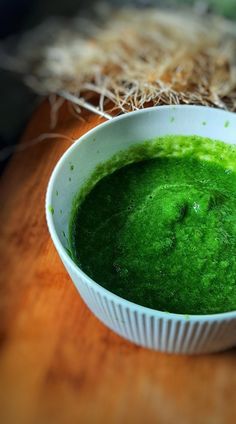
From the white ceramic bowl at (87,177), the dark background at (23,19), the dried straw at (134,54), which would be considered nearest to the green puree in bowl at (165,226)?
the white ceramic bowl at (87,177)

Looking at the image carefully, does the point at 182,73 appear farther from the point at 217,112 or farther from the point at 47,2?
the point at 47,2

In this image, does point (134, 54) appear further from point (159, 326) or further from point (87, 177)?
point (159, 326)

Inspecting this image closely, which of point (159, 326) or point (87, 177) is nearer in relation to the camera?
point (159, 326)

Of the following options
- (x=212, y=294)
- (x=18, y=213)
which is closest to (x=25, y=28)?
(x=18, y=213)

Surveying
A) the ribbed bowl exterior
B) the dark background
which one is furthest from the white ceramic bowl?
the dark background

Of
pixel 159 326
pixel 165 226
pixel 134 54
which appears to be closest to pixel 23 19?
pixel 134 54

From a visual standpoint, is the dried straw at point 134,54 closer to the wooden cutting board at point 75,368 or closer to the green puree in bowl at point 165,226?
the green puree in bowl at point 165,226
